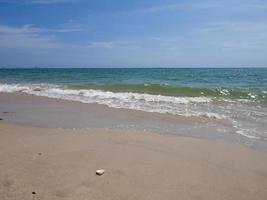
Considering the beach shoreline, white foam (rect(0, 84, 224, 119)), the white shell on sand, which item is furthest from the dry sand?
white foam (rect(0, 84, 224, 119))

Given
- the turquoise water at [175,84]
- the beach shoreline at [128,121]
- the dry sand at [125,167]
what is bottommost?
the turquoise water at [175,84]

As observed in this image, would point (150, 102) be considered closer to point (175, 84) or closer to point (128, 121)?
point (128, 121)

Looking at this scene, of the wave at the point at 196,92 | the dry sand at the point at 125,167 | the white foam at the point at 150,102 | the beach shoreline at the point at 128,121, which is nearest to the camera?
the dry sand at the point at 125,167

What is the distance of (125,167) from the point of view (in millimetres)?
4059

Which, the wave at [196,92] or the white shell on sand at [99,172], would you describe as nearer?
the white shell on sand at [99,172]

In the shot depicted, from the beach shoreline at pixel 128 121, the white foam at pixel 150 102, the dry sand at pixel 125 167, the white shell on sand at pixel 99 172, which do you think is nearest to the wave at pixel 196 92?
the white foam at pixel 150 102

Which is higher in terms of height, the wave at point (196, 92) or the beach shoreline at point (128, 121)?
the beach shoreline at point (128, 121)

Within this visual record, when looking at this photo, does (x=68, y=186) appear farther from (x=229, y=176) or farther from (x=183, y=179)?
(x=229, y=176)

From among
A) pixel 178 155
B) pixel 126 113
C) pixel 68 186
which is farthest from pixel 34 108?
pixel 68 186

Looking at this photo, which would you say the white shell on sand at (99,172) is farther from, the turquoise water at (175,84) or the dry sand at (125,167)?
the turquoise water at (175,84)

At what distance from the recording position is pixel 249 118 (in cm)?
907

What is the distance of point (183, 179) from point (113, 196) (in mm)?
927

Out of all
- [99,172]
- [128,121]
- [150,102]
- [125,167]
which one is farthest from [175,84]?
[99,172]

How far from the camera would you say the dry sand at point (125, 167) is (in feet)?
11.0
